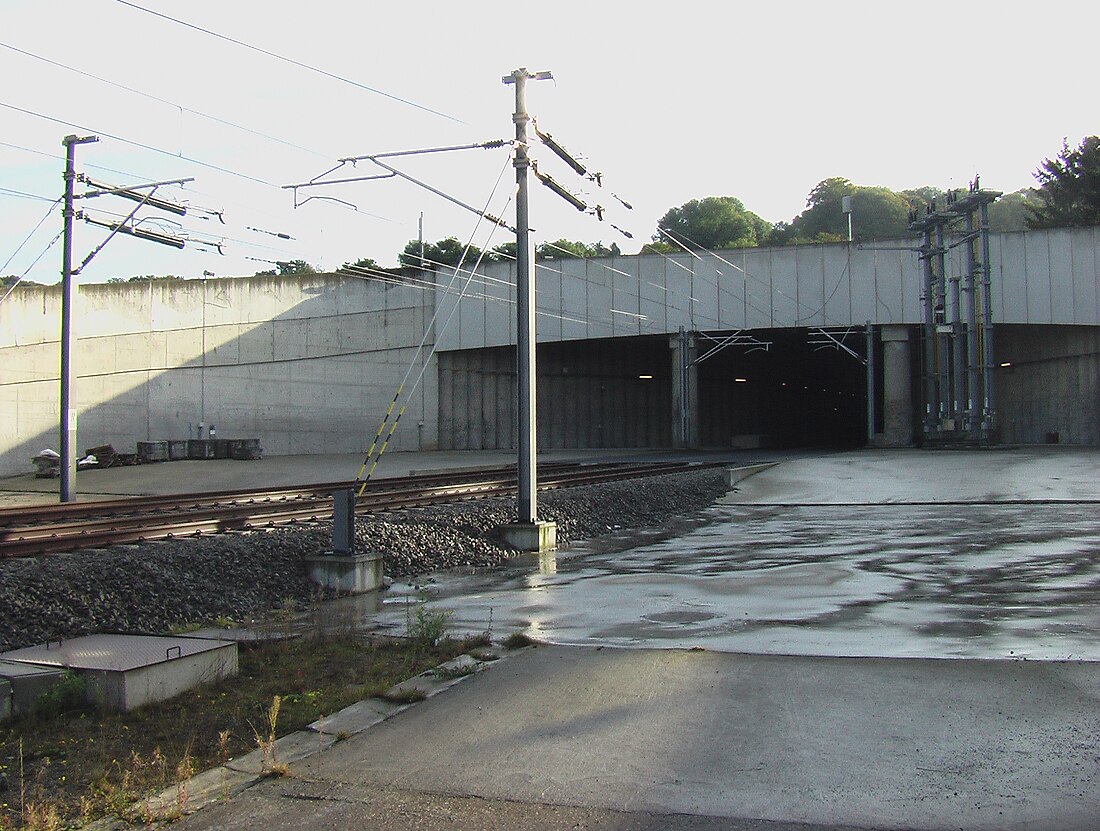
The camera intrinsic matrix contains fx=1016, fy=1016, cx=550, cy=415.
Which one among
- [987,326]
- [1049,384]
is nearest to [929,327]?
[987,326]

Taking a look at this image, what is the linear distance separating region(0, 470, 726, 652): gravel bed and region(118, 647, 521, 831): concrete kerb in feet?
11.9

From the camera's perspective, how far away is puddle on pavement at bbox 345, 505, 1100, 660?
28.3 feet

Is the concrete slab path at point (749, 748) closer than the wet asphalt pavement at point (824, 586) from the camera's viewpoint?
Yes

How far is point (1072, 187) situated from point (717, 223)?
3651 centimetres

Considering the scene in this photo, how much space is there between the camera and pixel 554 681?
727 centimetres

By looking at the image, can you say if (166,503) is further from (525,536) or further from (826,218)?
(826,218)

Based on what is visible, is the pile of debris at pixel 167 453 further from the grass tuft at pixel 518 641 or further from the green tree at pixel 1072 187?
the green tree at pixel 1072 187

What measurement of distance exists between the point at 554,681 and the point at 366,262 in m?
67.6

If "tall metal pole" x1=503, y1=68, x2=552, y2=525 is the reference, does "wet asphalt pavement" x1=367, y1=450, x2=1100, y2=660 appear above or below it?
below

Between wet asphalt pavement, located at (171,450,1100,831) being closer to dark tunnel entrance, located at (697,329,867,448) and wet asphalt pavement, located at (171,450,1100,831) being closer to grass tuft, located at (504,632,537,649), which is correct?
grass tuft, located at (504,632,537,649)

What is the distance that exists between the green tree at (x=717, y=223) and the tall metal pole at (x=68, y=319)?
7752cm

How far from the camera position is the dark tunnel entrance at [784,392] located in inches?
2414

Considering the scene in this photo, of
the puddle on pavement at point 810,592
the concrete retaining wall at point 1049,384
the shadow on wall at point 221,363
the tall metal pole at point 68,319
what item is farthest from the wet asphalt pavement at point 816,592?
the shadow on wall at point 221,363

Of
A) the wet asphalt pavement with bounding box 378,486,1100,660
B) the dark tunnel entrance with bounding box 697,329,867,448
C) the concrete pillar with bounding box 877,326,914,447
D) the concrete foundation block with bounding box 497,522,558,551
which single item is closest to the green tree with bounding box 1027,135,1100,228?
the dark tunnel entrance with bounding box 697,329,867,448
